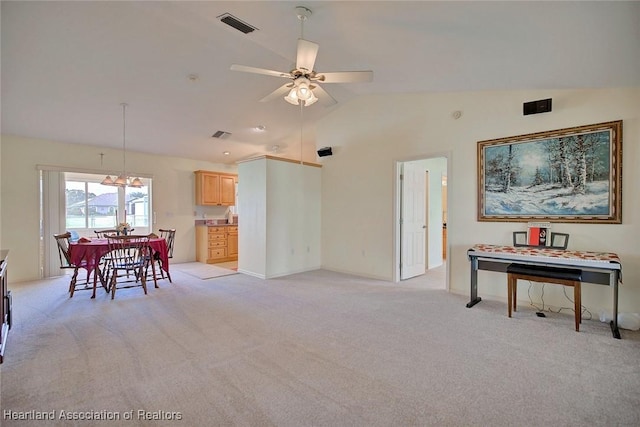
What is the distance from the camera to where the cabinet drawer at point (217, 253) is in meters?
7.22

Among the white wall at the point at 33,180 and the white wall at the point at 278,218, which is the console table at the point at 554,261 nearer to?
the white wall at the point at 278,218

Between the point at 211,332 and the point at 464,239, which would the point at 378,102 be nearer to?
the point at 464,239

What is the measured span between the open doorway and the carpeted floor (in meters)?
1.42

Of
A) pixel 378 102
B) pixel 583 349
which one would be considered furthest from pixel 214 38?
pixel 583 349

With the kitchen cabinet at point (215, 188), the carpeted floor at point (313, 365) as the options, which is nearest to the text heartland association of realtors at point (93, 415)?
the carpeted floor at point (313, 365)

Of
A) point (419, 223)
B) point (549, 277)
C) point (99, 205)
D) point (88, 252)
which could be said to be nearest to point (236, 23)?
point (88, 252)

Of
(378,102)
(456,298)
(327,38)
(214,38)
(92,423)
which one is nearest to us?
(92,423)

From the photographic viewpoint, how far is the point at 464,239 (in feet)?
14.5

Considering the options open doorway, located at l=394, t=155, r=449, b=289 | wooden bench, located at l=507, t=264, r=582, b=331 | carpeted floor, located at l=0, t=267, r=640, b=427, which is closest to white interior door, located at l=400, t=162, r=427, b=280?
open doorway, located at l=394, t=155, r=449, b=289

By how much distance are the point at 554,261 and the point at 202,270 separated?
576cm

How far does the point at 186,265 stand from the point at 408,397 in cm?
606

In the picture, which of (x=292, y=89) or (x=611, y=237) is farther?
(x=611, y=237)

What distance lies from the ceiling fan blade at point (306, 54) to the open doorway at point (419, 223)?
108 inches

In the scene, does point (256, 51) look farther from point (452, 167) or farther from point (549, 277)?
point (549, 277)
